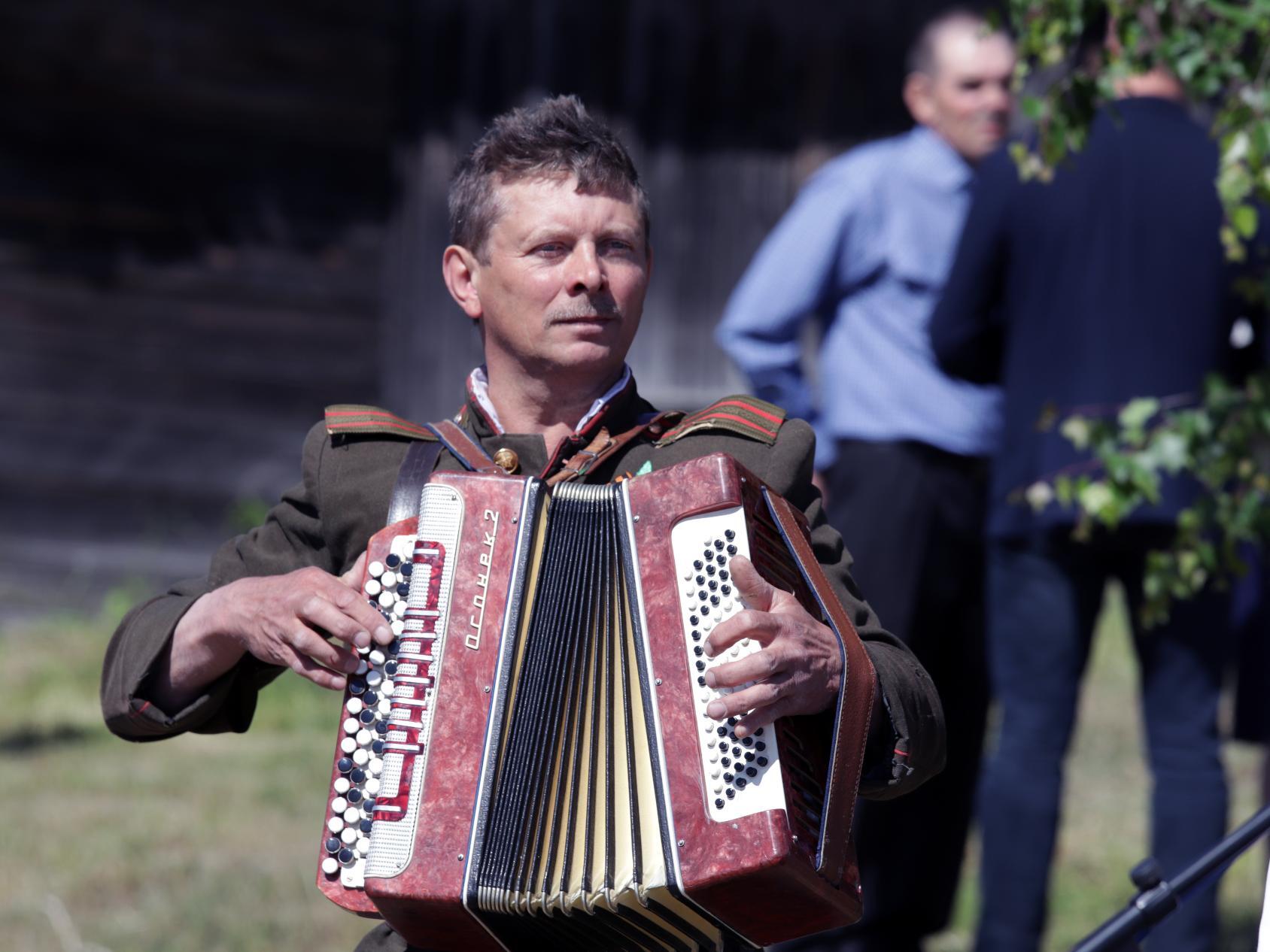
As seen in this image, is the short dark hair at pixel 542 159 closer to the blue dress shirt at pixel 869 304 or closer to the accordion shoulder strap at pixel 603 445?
the accordion shoulder strap at pixel 603 445

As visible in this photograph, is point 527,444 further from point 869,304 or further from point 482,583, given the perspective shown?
point 869,304

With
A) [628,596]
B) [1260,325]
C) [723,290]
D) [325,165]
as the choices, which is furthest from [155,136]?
[628,596]

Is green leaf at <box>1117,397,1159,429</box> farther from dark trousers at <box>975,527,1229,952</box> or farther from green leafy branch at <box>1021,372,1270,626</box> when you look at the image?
dark trousers at <box>975,527,1229,952</box>

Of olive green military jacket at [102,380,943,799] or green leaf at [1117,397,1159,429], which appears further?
green leaf at [1117,397,1159,429]

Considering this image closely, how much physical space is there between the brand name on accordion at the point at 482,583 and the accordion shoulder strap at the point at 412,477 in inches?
4.9

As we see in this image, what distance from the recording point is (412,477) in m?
2.35

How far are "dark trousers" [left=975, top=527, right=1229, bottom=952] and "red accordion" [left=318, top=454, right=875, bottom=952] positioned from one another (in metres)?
1.64

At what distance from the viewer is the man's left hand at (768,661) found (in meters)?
2.07

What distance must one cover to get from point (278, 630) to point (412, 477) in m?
0.28

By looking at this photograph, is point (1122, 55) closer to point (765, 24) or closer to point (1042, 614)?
point (1042, 614)

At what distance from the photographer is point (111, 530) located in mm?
7438

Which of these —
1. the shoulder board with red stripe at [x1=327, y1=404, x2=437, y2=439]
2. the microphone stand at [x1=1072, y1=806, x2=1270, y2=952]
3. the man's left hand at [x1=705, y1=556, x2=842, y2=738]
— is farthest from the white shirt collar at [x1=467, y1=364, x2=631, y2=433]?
the microphone stand at [x1=1072, y1=806, x2=1270, y2=952]

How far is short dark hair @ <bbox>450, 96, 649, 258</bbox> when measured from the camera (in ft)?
7.84

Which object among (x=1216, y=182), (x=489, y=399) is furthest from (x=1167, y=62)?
(x=489, y=399)
